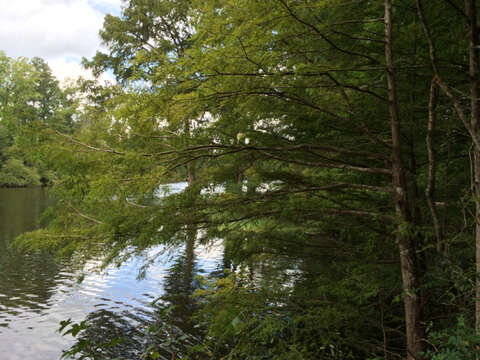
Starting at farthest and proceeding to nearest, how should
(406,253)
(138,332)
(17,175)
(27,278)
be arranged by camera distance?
(17,175)
(27,278)
(138,332)
(406,253)

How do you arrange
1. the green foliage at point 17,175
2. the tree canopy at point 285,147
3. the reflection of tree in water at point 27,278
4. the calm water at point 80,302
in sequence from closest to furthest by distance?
the tree canopy at point 285,147, the calm water at point 80,302, the reflection of tree in water at point 27,278, the green foliage at point 17,175

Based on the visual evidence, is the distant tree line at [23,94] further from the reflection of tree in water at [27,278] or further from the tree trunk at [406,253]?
the tree trunk at [406,253]

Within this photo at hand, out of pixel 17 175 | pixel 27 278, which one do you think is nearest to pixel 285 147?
pixel 27 278

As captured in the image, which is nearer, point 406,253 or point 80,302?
point 406,253

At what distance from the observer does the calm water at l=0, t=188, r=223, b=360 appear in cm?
647

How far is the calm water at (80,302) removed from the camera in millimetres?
6469

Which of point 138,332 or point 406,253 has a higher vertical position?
point 406,253

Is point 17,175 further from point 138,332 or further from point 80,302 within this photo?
point 138,332

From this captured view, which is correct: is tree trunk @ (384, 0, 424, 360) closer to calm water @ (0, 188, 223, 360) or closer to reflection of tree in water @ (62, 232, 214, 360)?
calm water @ (0, 188, 223, 360)

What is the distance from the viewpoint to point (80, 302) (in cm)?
855

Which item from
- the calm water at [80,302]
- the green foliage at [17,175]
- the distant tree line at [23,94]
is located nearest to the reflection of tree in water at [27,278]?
the calm water at [80,302]

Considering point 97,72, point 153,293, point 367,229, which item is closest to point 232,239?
point 367,229

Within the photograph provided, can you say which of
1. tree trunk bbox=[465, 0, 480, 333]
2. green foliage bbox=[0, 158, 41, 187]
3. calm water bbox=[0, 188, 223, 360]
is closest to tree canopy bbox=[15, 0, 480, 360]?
tree trunk bbox=[465, 0, 480, 333]

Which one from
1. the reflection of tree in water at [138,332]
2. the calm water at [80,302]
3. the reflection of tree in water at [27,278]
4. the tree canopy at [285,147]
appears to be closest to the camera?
the tree canopy at [285,147]
